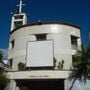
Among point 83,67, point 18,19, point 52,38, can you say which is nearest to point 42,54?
point 52,38

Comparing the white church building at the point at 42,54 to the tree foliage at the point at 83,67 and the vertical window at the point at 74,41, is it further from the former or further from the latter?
the tree foliage at the point at 83,67

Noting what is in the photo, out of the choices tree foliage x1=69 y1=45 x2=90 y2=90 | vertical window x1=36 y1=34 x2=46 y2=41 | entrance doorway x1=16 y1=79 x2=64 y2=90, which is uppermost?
vertical window x1=36 y1=34 x2=46 y2=41

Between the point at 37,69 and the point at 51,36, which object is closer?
the point at 37,69

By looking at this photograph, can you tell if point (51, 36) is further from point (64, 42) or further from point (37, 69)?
point (37, 69)

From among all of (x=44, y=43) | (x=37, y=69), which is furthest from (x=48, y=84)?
(x=44, y=43)

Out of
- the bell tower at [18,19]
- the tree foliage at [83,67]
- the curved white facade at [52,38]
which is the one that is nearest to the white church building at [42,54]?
the curved white facade at [52,38]

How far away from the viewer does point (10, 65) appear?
3675 cm

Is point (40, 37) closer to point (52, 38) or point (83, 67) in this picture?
point (52, 38)

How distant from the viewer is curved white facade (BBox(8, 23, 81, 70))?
33469mm

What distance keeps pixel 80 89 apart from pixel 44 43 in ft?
29.7

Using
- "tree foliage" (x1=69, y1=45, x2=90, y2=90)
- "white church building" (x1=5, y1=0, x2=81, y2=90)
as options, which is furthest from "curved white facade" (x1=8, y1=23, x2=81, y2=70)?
"tree foliage" (x1=69, y1=45, x2=90, y2=90)

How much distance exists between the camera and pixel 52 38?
34.0m

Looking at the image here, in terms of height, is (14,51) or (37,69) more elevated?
(14,51)

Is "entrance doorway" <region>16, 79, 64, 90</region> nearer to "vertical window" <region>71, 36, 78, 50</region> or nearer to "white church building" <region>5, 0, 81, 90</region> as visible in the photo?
"white church building" <region>5, 0, 81, 90</region>
